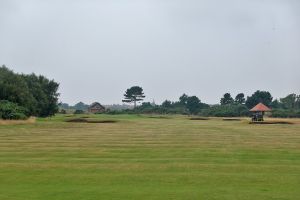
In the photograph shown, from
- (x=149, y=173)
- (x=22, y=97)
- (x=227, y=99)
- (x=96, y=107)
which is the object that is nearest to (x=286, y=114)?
(x=227, y=99)

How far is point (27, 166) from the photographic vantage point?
2025 centimetres

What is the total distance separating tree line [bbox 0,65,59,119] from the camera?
62906 mm

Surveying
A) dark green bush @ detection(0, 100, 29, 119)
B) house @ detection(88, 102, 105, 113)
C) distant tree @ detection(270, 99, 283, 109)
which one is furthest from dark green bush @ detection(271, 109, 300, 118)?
house @ detection(88, 102, 105, 113)

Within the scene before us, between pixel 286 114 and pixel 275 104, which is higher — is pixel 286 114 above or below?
below

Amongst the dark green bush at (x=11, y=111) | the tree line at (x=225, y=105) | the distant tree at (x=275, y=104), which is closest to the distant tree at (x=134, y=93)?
the tree line at (x=225, y=105)

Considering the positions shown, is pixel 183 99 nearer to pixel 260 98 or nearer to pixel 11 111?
pixel 260 98

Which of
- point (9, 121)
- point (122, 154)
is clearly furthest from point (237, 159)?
point (9, 121)

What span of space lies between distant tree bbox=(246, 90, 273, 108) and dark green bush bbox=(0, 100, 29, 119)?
98368 mm

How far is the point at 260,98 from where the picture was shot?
15462 centimetres

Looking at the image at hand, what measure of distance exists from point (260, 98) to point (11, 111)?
104747mm

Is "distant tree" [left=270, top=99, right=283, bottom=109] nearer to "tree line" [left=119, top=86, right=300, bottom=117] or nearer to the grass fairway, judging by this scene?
"tree line" [left=119, top=86, right=300, bottom=117]

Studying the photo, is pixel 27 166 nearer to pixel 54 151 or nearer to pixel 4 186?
pixel 4 186

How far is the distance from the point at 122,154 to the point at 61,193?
412 inches

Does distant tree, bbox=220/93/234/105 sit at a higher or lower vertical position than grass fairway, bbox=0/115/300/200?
higher
